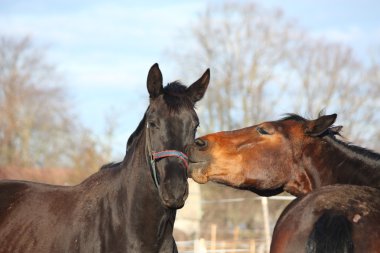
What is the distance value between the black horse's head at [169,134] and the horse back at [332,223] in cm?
83

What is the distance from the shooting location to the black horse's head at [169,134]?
4.48 meters

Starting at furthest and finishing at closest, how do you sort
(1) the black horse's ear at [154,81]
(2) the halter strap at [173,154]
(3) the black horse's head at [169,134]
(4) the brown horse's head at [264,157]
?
(4) the brown horse's head at [264,157] → (1) the black horse's ear at [154,81] → (2) the halter strap at [173,154] → (3) the black horse's head at [169,134]

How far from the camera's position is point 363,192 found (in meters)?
4.04

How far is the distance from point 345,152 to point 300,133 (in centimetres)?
40

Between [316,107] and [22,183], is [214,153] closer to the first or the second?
[22,183]

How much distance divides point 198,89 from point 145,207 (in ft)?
3.59

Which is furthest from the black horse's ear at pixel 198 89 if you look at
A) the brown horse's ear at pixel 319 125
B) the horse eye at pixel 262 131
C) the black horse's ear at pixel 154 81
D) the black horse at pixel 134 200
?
the brown horse's ear at pixel 319 125

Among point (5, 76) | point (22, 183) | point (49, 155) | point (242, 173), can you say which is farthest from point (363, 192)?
point (5, 76)

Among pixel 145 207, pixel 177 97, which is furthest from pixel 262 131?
pixel 145 207

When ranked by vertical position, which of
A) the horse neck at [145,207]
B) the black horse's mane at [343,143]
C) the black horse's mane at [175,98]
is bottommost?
the horse neck at [145,207]

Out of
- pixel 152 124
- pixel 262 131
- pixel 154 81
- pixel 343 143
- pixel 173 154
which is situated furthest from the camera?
pixel 262 131

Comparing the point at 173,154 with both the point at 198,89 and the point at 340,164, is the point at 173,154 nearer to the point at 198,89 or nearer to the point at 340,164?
the point at 198,89

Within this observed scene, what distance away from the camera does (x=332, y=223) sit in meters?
3.68

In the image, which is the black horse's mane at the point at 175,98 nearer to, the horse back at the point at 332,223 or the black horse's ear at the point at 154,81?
the black horse's ear at the point at 154,81
